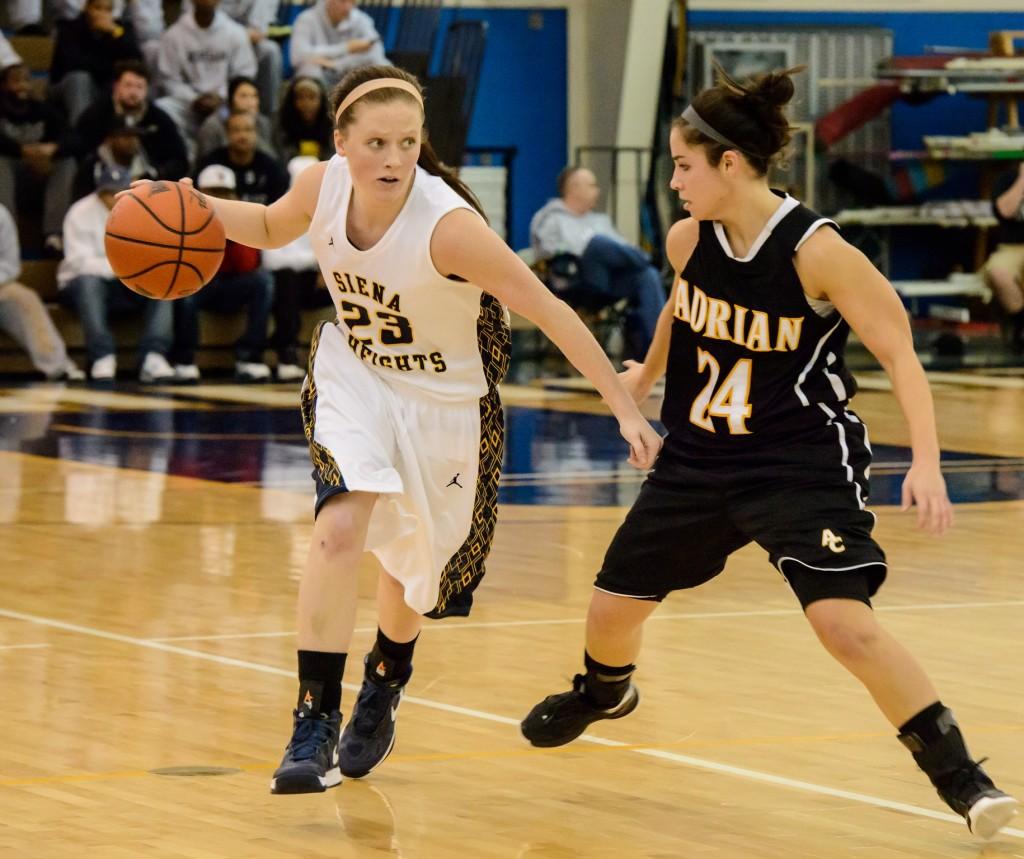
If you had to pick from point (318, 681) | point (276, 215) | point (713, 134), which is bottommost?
point (318, 681)

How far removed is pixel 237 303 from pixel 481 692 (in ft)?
32.4

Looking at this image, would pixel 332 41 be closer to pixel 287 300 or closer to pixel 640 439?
pixel 287 300

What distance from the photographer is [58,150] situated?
15148 millimetres

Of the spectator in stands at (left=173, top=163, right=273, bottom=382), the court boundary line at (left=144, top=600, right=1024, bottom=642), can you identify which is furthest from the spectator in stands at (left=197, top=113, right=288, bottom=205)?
the court boundary line at (left=144, top=600, right=1024, bottom=642)

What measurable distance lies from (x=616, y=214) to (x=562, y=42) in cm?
234

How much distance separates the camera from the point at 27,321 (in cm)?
1438

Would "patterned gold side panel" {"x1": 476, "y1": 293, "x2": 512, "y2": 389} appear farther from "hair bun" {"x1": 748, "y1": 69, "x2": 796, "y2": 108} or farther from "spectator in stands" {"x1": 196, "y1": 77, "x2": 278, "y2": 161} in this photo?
"spectator in stands" {"x1": 196, "y1": 77, "x2": 278, "y2": 161}

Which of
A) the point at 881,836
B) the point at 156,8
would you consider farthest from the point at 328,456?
the point at 156,8

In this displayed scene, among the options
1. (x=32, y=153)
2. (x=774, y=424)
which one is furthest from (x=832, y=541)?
(x=32, y=153)

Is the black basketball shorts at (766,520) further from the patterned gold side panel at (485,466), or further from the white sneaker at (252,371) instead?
the white sneaker at (252,371)

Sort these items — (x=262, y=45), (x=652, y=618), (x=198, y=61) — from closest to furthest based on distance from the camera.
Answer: (x=652, y=618)
(x=198, y=61)
(x=262, y=45)

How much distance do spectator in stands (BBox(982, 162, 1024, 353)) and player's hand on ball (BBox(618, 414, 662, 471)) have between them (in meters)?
14.4

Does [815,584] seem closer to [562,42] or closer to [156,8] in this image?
[156,8]

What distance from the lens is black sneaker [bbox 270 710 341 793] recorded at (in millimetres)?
4195
